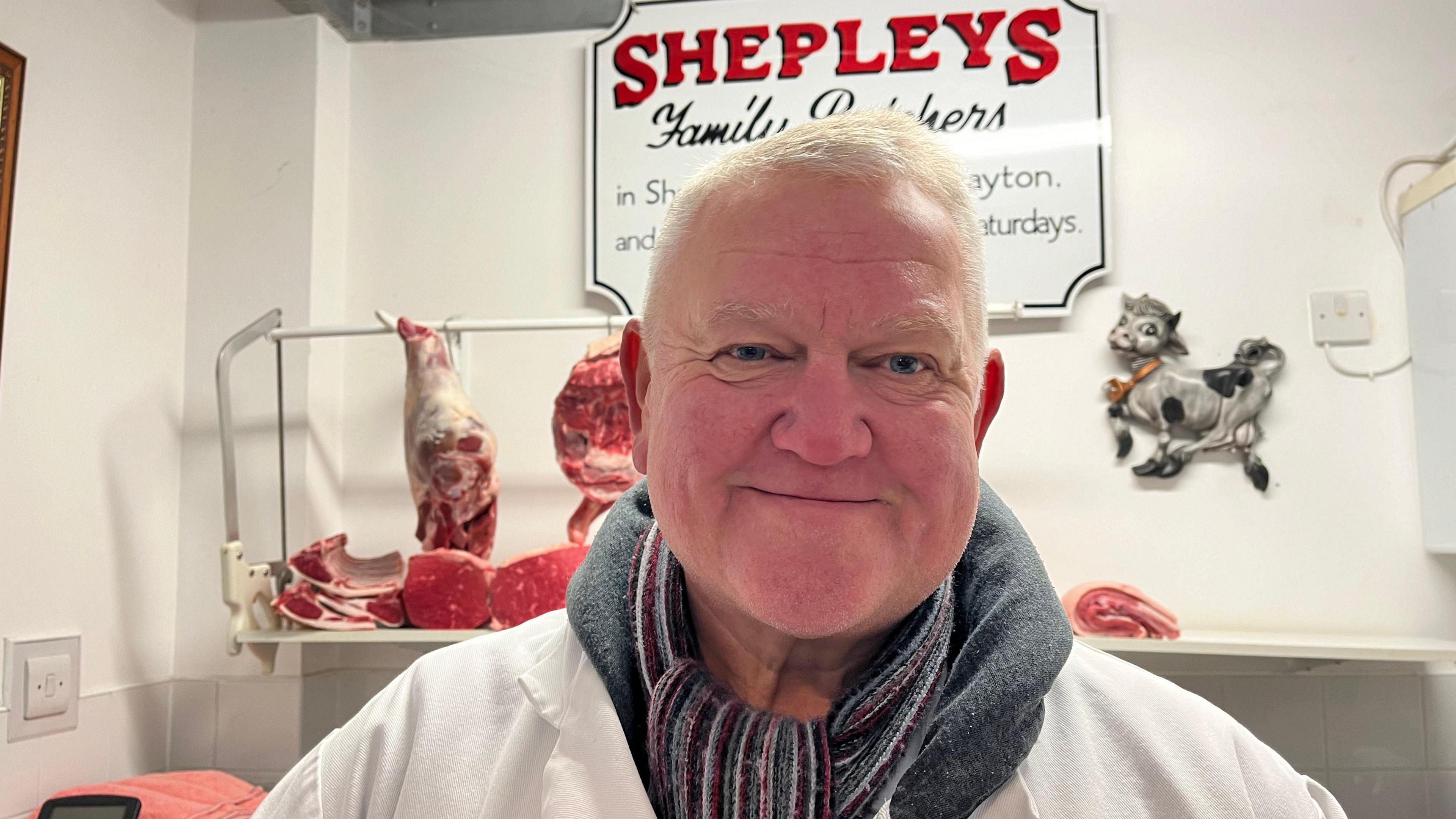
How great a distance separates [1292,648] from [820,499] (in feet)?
5.28

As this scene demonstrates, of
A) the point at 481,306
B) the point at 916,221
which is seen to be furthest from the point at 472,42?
the point at 916,221

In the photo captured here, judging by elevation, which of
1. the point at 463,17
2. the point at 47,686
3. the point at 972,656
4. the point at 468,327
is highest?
the point at 463,17

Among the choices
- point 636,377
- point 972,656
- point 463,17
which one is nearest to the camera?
point 972,656

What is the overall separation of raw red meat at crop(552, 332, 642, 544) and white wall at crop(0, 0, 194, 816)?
1.01 metres

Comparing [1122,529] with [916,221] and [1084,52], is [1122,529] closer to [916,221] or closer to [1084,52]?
[1084,52]

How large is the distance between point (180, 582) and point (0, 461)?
0.64 metres

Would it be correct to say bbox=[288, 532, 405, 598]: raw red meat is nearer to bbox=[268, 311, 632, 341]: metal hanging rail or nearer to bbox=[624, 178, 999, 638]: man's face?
bbox=[268, 311, 632, 341]: metal hanging rail

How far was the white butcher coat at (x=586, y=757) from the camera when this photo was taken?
996 millimetres

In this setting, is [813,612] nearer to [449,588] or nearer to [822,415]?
[822,415]

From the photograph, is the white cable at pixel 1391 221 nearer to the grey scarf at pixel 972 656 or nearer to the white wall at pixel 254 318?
the grey scarf at pixel 972 656

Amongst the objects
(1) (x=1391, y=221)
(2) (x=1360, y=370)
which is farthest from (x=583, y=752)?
(1) (x=1391, y=221)

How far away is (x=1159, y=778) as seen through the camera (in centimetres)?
101

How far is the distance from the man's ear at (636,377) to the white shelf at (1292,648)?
1.32 metres

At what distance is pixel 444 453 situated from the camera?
2201 millimetres
